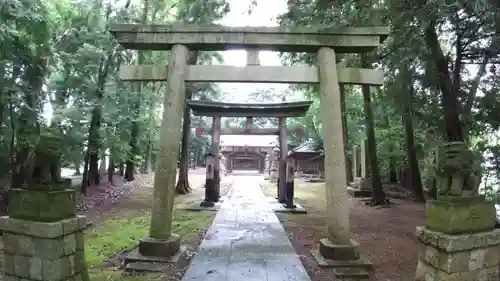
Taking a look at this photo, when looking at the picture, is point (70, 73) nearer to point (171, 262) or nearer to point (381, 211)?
point (171, 262)

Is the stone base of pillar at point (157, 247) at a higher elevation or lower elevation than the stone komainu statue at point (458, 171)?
lower

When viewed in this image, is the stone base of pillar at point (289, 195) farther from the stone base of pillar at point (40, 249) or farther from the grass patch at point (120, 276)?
the stone base of pillar at point (40, 249)

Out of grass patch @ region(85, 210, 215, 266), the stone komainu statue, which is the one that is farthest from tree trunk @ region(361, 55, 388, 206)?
the stone komainu statue

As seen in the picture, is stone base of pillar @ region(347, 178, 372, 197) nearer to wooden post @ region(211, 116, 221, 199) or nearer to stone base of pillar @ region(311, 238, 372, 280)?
wooden post @ region(211, 116, 221, 199)

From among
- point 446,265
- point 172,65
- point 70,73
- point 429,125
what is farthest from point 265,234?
point 70,73

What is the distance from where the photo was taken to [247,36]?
22.1 ft

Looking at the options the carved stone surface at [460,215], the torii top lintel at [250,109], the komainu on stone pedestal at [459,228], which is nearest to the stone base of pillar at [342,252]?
the komainu on stone pedestal at [459,228]

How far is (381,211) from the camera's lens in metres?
12.6

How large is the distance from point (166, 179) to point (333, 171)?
281cm

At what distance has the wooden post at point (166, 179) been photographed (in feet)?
20.7

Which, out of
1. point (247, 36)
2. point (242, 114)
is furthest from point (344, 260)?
point (242, 114)

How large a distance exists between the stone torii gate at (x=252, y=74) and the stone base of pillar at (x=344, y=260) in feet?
0.11

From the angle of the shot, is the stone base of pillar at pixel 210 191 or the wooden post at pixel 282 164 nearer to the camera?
the stone base of pillar at pixel 210 191

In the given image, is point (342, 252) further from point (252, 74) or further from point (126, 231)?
point (126, 231)
